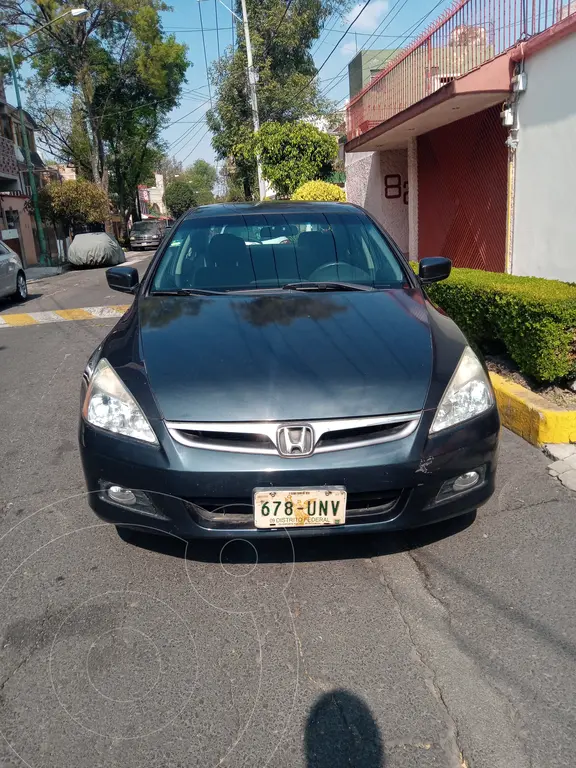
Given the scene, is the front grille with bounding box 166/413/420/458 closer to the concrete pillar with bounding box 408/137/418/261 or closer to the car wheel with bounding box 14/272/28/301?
the concrete pillar with bounding box 408/137/418/261

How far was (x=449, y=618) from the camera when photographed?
2549 mm

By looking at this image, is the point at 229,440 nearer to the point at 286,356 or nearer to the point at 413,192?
the point at 286,356

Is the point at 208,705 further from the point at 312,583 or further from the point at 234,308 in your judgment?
the point at 234,308

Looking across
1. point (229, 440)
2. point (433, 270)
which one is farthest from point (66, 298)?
point (229, 440)

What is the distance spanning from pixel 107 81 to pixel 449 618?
38685mm

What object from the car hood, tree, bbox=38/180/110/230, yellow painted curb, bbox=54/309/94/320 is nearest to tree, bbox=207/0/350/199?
tree, bbox=38/180/110/230

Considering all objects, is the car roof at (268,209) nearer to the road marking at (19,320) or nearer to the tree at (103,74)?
the road marking at (19,320)

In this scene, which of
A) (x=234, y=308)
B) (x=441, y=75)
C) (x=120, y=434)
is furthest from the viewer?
(x=441, y=75)

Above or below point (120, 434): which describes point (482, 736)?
below

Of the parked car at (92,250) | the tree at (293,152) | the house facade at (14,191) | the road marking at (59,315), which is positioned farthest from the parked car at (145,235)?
the road marking at (59,315)

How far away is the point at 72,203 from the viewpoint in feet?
102

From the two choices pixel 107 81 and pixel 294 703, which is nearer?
pixel 294 703

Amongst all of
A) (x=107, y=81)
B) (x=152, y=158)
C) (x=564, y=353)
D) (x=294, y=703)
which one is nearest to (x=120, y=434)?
(x=294, y=703)

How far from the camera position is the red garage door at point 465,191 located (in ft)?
30.1
